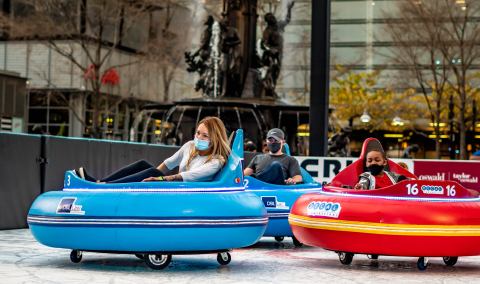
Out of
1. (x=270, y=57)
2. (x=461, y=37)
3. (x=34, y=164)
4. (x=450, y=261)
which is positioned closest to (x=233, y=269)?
(x=450, y=261)

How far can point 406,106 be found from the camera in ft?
198

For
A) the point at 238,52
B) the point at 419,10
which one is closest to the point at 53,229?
the point at 238,52

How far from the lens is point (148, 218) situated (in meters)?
9.35

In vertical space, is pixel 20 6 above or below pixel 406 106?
above

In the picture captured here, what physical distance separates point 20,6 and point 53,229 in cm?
4585

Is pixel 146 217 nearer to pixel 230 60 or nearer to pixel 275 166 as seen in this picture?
pixel 275 166

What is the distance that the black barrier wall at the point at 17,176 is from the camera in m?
15.4

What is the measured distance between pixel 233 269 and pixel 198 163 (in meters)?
1.14

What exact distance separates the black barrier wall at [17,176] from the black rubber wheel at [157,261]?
20.5 feet

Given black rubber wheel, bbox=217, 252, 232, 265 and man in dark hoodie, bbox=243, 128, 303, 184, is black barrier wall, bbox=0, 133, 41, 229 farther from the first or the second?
black rubber wheel, bbox=217, 252, 232, 265

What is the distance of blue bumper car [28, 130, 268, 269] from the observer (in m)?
9.36

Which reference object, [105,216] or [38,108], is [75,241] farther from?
[38,108]

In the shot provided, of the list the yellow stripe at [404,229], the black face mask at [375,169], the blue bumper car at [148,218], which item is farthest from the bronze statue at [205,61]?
the blue bumper car at [148,218]

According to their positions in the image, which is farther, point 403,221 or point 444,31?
point 444,31
